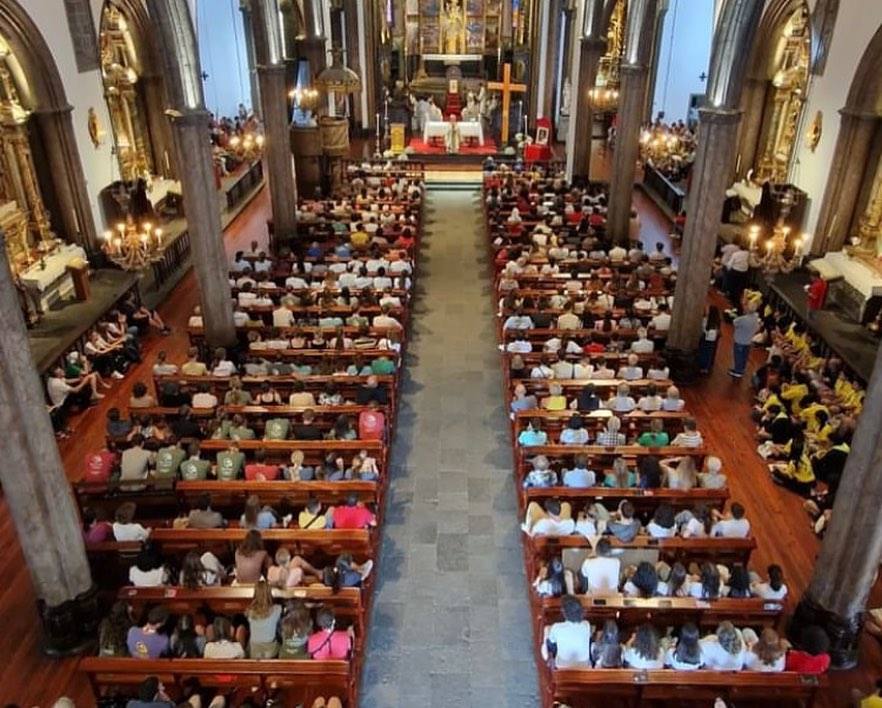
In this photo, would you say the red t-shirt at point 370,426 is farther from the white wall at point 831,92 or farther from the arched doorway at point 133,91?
the arched doorway at point 133,91

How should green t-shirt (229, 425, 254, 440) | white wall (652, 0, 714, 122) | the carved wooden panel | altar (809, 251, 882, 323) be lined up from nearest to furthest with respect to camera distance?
1. green t-shirt (229, 425, 254, 440)
2. altar (809, 251, 882, 323)
3. the carved wooden panel
4. white wall (652, 0, 714, 122)

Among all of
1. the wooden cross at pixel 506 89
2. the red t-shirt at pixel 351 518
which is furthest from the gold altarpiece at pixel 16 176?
the wooden cross at pixel 506 89

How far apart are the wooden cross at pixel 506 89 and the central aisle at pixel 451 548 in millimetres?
13911

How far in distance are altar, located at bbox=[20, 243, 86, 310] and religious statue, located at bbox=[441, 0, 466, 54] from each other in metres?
18.6

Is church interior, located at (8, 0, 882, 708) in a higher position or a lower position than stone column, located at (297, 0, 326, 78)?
lower

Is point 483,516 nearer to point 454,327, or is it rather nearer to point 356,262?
point 454,327

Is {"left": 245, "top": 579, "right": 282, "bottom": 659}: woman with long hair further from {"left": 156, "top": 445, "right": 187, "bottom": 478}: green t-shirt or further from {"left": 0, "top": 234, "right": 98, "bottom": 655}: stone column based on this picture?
{"left": 156, "top": 445, "right": 187, "bottom": 478}: green t-shirt

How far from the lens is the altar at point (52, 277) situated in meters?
12.2

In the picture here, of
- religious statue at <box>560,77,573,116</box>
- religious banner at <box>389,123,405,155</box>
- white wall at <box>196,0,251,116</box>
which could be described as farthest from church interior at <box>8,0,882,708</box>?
religious statue at <box>560,77,573,116</box>

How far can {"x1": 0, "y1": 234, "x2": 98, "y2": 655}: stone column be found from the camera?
19.0ft

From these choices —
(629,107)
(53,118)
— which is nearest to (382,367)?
(53,118)

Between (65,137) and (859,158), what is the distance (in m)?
13.7

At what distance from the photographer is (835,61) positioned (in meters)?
13.4

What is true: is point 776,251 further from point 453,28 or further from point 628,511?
point 453,28
